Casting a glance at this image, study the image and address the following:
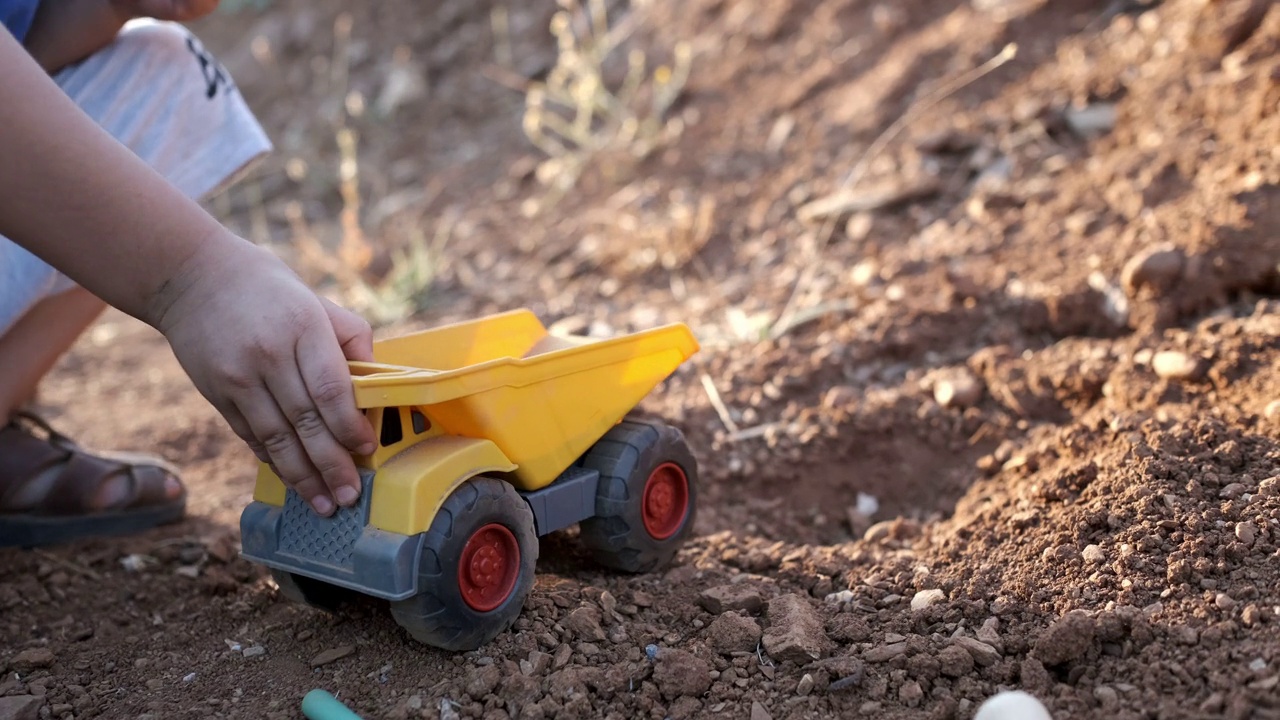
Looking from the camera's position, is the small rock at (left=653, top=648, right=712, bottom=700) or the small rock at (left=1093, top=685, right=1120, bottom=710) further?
the small rock at (left=653, top=648, right=712, bottom=700)

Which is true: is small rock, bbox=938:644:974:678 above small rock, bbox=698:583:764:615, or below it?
below

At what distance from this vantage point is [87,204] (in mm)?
1401

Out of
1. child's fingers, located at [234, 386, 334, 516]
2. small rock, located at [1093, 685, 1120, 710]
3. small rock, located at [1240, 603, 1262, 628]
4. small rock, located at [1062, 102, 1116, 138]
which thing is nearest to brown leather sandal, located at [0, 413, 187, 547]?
child's fingers, located at [234, 386, 334, 516]

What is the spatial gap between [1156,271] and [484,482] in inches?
67.3

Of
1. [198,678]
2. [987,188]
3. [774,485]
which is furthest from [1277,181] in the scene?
[198,678]

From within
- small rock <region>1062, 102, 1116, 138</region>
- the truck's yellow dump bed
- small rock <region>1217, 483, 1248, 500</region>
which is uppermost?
small rock <region>1062, 102, 1116, 138</region>

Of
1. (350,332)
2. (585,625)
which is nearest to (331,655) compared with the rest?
(585,625)

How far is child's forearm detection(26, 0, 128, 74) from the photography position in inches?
86.4

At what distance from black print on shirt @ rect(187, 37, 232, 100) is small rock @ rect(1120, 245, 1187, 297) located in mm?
2110

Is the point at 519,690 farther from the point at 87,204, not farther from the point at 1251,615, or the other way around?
the point at 1251,615

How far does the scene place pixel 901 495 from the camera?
2.37 metres

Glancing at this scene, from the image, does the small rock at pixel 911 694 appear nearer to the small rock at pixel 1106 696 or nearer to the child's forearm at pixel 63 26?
the small rock at pixel 1106 696

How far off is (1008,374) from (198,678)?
70.2 inches

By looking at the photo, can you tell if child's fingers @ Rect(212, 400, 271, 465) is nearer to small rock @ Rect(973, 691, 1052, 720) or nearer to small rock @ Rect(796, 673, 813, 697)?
small rock @ Rect(796, 673, 813, 697)
